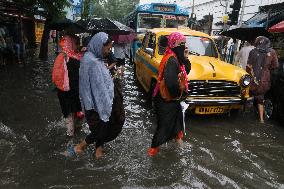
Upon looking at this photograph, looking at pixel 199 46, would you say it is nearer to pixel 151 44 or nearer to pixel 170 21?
pixel 151 44

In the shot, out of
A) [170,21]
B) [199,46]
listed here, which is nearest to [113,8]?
[170,21]

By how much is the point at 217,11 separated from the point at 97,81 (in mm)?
29634

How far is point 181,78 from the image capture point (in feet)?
18.0

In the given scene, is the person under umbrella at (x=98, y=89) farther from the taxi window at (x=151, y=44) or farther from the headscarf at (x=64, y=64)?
the taxi window at (x=151, y=44)

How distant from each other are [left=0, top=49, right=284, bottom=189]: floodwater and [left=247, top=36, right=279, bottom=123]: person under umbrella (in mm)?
671

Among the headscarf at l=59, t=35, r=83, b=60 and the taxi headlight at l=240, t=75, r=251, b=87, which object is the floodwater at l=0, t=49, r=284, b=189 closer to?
the taxi headlight at l=240, t=75, r=251, b=87

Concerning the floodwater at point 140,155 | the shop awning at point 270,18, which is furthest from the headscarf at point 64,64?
the shop awning at point 270,18

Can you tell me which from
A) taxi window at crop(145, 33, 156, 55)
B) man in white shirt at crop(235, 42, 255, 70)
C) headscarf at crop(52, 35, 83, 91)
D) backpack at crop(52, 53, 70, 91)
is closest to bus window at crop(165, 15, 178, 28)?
taxi window at crop(145, 33, 156, 55)

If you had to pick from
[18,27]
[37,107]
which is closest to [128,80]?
[37,107]

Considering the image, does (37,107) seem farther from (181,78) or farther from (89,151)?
(181,78)

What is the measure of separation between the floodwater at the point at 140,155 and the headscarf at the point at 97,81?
91 cm

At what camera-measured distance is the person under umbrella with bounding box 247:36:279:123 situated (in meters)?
8.20

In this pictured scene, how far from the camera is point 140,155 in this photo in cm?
588

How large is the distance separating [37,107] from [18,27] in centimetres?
1026
